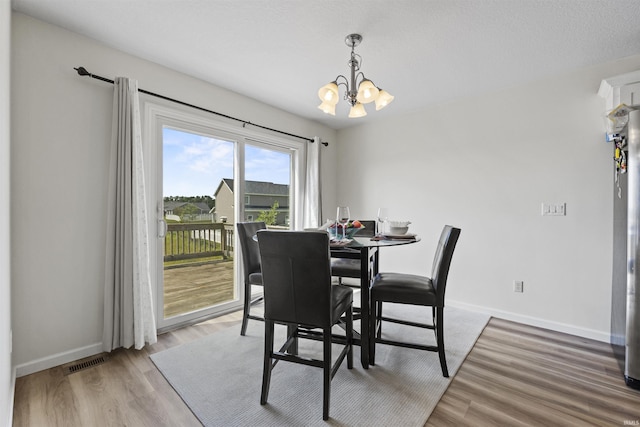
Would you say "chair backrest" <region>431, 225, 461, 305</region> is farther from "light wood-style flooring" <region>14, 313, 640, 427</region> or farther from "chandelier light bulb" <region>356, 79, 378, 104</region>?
"chandelier light bulb" <region>356, 79, 378, 104</region>

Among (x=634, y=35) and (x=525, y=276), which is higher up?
(x=634, y=35)

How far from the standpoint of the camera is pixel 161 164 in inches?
106

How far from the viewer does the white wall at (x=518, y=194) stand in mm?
2574

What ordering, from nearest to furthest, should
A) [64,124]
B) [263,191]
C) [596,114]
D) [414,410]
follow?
[414,410] < [64,124] < [596,114] < [263,191]

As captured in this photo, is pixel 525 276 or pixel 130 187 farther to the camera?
pixel 525 276

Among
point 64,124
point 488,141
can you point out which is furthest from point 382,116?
point 64,124

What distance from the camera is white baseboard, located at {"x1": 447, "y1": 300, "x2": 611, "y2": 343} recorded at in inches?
100

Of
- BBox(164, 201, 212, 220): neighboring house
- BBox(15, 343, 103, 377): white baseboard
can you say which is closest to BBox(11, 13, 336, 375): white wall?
BBox(15, 343, 103, 377): white baseboard

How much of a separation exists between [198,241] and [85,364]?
131 centimetres

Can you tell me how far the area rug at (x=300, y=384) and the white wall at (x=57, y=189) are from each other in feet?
2.42

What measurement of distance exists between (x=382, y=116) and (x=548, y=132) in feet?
6.19

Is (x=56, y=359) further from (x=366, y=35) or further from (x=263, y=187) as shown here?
(x=366, y=35)

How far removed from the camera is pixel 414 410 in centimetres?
161

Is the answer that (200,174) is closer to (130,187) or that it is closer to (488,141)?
(130,187)
